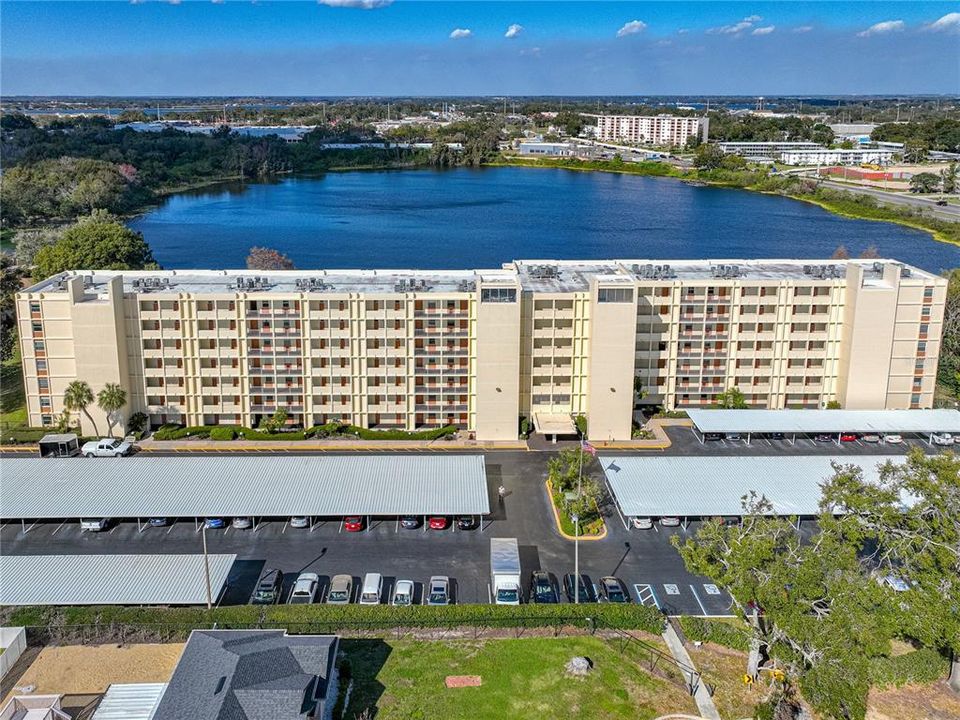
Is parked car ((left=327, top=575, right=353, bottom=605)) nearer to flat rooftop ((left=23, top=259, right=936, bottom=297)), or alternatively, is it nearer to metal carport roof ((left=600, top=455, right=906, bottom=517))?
metal carport roof ((left=600, top=455, right=906, bottom=517))

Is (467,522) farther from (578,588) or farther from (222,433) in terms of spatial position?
(222,433)

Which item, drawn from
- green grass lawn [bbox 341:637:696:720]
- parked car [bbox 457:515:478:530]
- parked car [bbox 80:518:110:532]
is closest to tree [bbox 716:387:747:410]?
parked car [bbox 457:515:478:530]

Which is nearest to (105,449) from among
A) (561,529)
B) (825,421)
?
(561,529)

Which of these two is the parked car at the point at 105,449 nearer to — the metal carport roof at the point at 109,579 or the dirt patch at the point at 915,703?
the metal carport roof at the point at 109,579

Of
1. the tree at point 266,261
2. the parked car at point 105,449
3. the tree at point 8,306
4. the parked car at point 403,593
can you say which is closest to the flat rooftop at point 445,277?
the parked car at point 105,449

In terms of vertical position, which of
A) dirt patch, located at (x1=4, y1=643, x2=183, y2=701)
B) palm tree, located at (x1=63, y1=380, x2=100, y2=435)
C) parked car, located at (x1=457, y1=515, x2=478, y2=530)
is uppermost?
palm tree, located at (x1=63, y1=380, x2=100, y2=435)
